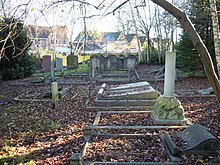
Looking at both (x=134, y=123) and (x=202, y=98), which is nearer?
(x=134, y=123)

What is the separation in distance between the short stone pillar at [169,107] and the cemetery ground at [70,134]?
0.36m

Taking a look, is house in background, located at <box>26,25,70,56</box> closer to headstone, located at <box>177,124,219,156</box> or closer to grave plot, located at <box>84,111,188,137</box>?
grave plot, located at <box>84,111,188,137</box>

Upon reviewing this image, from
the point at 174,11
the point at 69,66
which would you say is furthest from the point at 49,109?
the point at 69,66

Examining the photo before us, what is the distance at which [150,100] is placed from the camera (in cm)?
820

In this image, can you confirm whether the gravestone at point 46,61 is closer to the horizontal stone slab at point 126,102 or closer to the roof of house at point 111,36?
the horizontal stone slab at point 126,102

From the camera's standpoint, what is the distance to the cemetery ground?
4.24 metres

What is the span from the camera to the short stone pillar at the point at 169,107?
6.23 meters

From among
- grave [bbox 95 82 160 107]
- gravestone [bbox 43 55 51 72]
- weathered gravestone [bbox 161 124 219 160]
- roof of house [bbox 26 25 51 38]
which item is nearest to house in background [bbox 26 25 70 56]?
roof of house [bbox 26 25 51 38]

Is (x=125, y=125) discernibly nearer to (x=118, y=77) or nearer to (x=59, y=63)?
(x=118, y=77)

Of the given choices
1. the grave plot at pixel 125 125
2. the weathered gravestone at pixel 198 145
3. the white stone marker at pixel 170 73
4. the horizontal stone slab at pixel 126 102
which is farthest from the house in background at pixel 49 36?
the weathered gravestone at pixel 198 145

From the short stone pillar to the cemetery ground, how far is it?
0.36 metres

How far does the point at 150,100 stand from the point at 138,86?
65.8 inches

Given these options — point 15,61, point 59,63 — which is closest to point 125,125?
point 59,63

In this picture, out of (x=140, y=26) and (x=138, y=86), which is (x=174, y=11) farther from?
(x=140, y=26)
